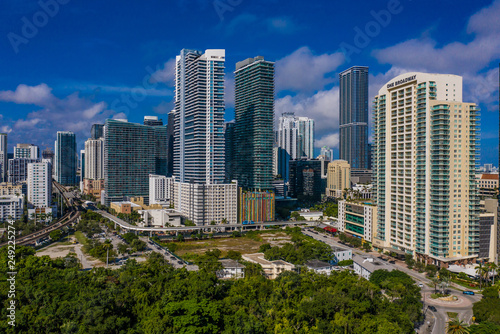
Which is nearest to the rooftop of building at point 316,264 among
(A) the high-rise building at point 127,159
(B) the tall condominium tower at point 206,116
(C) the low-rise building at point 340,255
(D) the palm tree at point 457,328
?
(C) the low-rise building at point 340,255

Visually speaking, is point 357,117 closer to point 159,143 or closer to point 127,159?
point 159,143

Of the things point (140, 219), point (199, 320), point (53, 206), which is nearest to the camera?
point (199, 320)

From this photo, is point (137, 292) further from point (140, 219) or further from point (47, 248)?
point (140, 219)

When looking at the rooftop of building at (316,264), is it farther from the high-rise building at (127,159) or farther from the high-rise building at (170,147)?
the high-rise building at (170,147)

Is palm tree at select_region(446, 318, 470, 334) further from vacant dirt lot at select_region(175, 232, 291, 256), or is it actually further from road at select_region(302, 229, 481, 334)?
vacant dirt lot at select_region(175, 232, 291, 256)

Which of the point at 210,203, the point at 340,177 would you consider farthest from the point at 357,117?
the point at 210,203

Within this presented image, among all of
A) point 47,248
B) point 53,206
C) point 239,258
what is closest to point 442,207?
point 239,258
